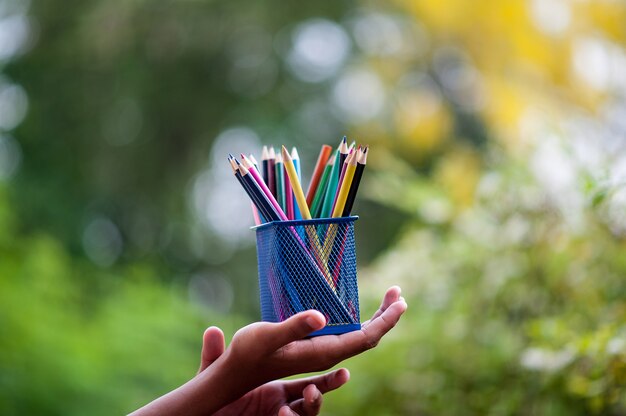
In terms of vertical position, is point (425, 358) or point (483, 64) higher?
point (483, 64)

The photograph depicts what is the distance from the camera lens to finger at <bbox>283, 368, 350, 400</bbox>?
1336 millimetres

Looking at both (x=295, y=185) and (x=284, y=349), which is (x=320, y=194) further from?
(x=284, y=349)

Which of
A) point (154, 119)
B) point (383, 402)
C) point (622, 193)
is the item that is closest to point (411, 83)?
point (154, 119)

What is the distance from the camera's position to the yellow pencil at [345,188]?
1239 mm

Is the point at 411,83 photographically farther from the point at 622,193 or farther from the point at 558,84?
the point at 622,193

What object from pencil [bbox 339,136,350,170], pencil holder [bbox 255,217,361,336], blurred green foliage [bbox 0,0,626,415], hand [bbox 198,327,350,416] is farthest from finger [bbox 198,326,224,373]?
blurred green foliage [bbox 0,0,626,415]

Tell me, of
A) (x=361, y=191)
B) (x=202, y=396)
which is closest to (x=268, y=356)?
(x=202, y=396)

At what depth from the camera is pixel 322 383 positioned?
1362mm

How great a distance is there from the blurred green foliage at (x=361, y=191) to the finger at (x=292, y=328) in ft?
2.43

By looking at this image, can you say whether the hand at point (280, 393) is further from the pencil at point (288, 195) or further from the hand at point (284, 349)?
the pencil at point (288, 195)

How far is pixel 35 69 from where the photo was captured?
8.33 metres

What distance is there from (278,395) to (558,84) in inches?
152

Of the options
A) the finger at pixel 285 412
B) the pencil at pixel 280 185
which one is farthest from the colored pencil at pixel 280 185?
the finger at pixel 285 412

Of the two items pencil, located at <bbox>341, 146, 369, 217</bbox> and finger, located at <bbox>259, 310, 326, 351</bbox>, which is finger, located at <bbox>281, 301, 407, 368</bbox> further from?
pencil, located at <bbox>341, 146, 369, 217</bbox>
